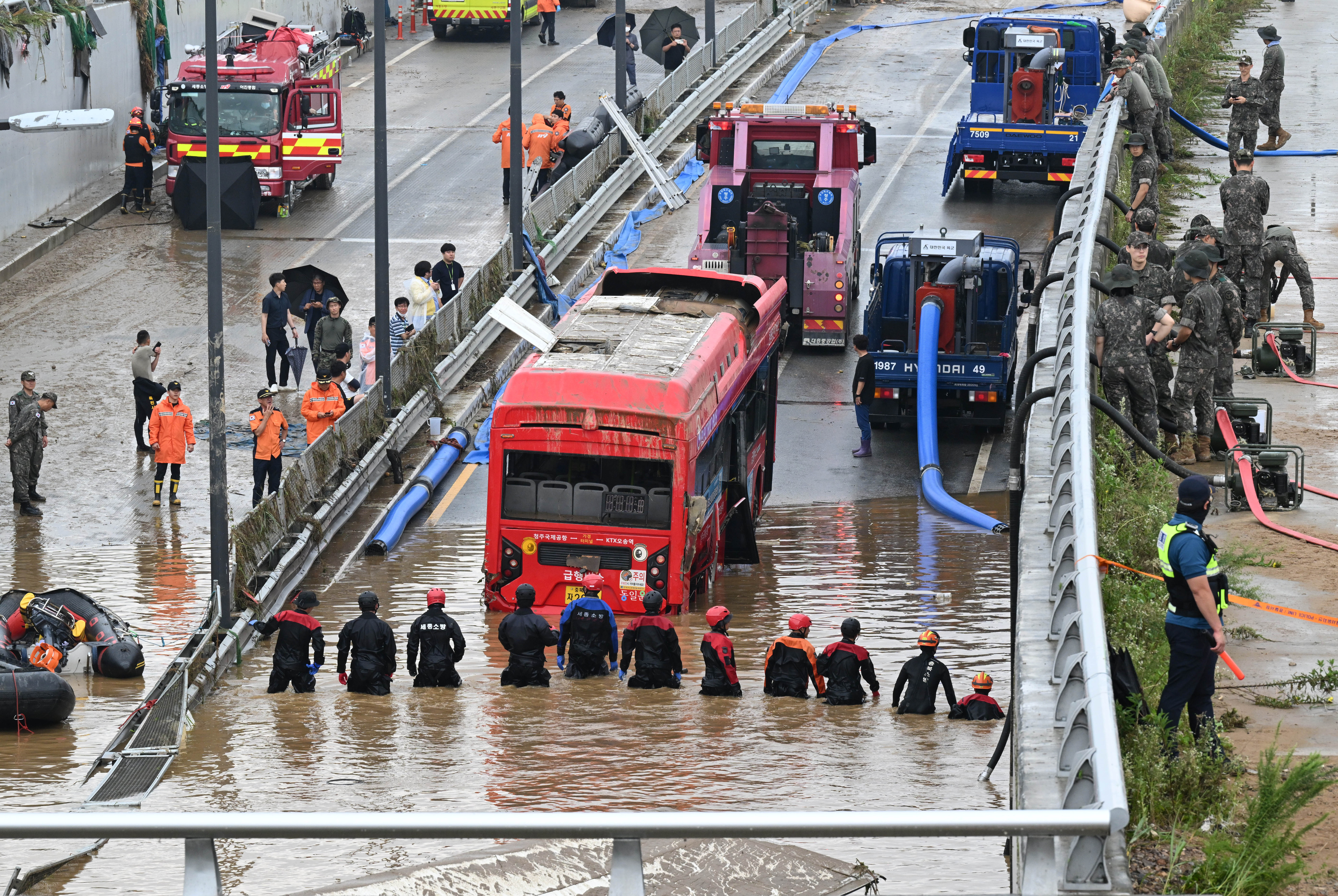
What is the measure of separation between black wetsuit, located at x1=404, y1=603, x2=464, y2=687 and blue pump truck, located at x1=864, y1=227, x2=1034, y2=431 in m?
9.92

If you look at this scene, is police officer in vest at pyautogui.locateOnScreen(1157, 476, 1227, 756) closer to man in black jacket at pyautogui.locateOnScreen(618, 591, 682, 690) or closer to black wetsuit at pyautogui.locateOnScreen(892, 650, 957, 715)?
black wetsuit at pyautogui.locateOnScreen(892, 650, 957, 715)

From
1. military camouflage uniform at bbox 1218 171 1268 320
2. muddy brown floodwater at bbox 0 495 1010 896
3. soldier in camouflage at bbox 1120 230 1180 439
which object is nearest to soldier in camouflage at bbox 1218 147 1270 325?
military camouflage uniform at bbox 1218 171 1268 320

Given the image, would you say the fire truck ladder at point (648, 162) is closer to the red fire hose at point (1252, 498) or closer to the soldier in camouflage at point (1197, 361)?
the soldier in camouflage at point (1197, 361)

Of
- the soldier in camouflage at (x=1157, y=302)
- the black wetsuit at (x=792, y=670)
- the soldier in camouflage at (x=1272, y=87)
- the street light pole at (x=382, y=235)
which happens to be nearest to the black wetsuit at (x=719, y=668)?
the black wetsuit at (x=792, y=670)

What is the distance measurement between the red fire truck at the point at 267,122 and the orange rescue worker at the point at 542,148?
157 inches

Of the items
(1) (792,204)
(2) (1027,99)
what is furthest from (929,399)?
(2) (1027,99)

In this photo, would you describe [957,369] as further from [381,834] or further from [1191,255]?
[381,834]

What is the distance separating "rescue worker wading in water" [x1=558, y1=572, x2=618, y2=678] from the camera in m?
16.4

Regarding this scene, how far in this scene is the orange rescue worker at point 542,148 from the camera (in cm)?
3666

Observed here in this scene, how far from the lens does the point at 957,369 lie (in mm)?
24359

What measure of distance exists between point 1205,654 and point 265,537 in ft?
42.9

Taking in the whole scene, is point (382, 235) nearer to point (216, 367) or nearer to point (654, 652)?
point (216, 367)

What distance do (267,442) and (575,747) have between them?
33.6 ft

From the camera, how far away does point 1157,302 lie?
17.0m
